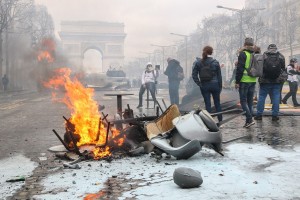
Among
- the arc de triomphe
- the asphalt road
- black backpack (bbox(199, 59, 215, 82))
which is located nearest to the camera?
the asphalt road

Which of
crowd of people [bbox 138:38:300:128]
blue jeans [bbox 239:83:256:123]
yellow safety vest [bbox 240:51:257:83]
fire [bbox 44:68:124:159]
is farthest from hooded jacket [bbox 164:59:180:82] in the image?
fire [bbox 44:68:124:159]

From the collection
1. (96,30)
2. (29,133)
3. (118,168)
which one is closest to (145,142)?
(118,168)

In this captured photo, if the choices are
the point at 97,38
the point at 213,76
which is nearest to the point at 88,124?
the point at 213,76

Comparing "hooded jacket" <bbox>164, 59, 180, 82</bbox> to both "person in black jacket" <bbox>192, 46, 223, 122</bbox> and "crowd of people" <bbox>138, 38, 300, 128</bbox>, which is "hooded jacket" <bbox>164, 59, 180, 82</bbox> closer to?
"crowd of people" <bbox>138, 38, 300, 128</bbox>

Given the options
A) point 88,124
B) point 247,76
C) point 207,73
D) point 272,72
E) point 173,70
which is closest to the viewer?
point 88,124

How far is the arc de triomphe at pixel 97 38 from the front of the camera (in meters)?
100

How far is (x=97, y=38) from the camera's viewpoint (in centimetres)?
10231

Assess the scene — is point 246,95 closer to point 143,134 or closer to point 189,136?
point 143,134

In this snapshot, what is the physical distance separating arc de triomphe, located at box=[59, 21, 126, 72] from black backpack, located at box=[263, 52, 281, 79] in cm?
9193

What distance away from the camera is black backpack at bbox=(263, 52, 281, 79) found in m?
9.05

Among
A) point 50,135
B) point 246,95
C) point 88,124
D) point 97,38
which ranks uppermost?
point 97,38

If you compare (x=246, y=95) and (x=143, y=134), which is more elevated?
(x=246, y=95)

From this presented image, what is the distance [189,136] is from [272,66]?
4742mm

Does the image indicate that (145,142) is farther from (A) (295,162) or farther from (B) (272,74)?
(B) (272,74)
